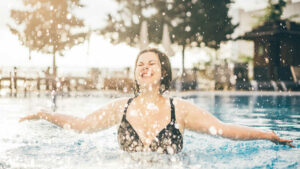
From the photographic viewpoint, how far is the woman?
2.99 m

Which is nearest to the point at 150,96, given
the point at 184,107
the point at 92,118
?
the point at 184,107

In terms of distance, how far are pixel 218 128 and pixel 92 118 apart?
1.16 m

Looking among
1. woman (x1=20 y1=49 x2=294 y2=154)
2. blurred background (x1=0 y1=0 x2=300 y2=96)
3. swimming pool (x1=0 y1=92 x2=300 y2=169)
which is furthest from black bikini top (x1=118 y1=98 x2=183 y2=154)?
blurred background (x1=0 y1=0 x2=300 y2=96)

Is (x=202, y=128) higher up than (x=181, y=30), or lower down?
lower down

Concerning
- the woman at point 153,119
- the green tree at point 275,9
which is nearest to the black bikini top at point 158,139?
the woman at point 153,119

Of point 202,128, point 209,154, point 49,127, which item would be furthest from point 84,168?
point 49,127

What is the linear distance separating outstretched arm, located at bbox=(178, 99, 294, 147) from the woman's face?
0.36 meters

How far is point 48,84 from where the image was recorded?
18.5 m

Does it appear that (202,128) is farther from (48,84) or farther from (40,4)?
(40,4)

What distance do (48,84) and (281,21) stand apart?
52.9ft

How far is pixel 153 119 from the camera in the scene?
10.3 ft

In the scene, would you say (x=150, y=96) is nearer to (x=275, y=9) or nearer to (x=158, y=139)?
(x=158, y=139)

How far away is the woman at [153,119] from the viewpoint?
2.99 meters

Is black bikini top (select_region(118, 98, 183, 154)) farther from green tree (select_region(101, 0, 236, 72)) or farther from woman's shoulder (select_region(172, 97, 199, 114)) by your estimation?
green tree (select_region(101, 0, 236, 72))
